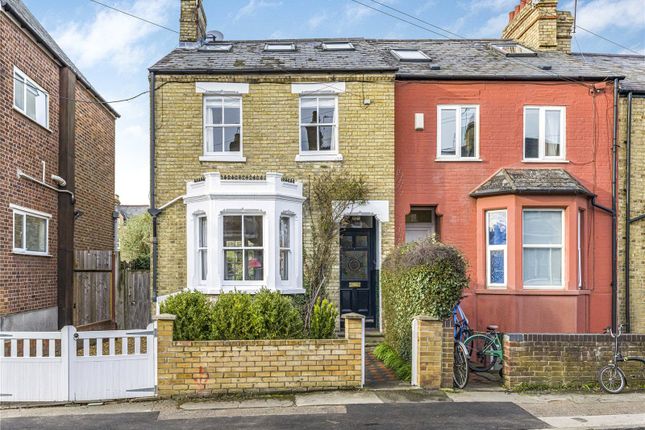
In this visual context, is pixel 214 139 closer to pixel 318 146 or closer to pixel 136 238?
pixel 318 146

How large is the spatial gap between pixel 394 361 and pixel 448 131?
627 cm

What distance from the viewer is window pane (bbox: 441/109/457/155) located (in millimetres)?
13781

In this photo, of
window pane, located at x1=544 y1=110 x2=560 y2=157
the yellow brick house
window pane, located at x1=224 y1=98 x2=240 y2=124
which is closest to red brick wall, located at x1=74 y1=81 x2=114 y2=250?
the yellow brick house

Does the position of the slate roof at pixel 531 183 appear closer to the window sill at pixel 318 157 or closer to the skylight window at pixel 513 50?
the window sill at pixel 318 157

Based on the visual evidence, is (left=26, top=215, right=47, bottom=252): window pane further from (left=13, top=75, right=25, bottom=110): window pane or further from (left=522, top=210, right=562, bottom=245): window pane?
(left=522, top=210, right=562, bottom=245): window pane

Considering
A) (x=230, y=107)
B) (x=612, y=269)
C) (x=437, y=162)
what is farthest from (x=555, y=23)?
(x=230, y=107)

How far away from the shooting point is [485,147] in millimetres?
13695

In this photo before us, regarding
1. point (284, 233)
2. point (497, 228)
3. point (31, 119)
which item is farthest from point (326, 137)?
point (31, 119)

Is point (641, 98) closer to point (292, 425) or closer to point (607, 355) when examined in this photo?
point (607, 355)

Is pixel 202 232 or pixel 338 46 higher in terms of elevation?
pixel 338 46

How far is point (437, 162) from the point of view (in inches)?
538

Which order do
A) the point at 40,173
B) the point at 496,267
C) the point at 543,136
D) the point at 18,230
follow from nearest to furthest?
the point at 18,230 < the point at 496,267 < the point at 40,173 < the point at 543,136

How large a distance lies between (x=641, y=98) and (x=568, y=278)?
5.10 meters

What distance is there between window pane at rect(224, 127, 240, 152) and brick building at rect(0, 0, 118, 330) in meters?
4.34
